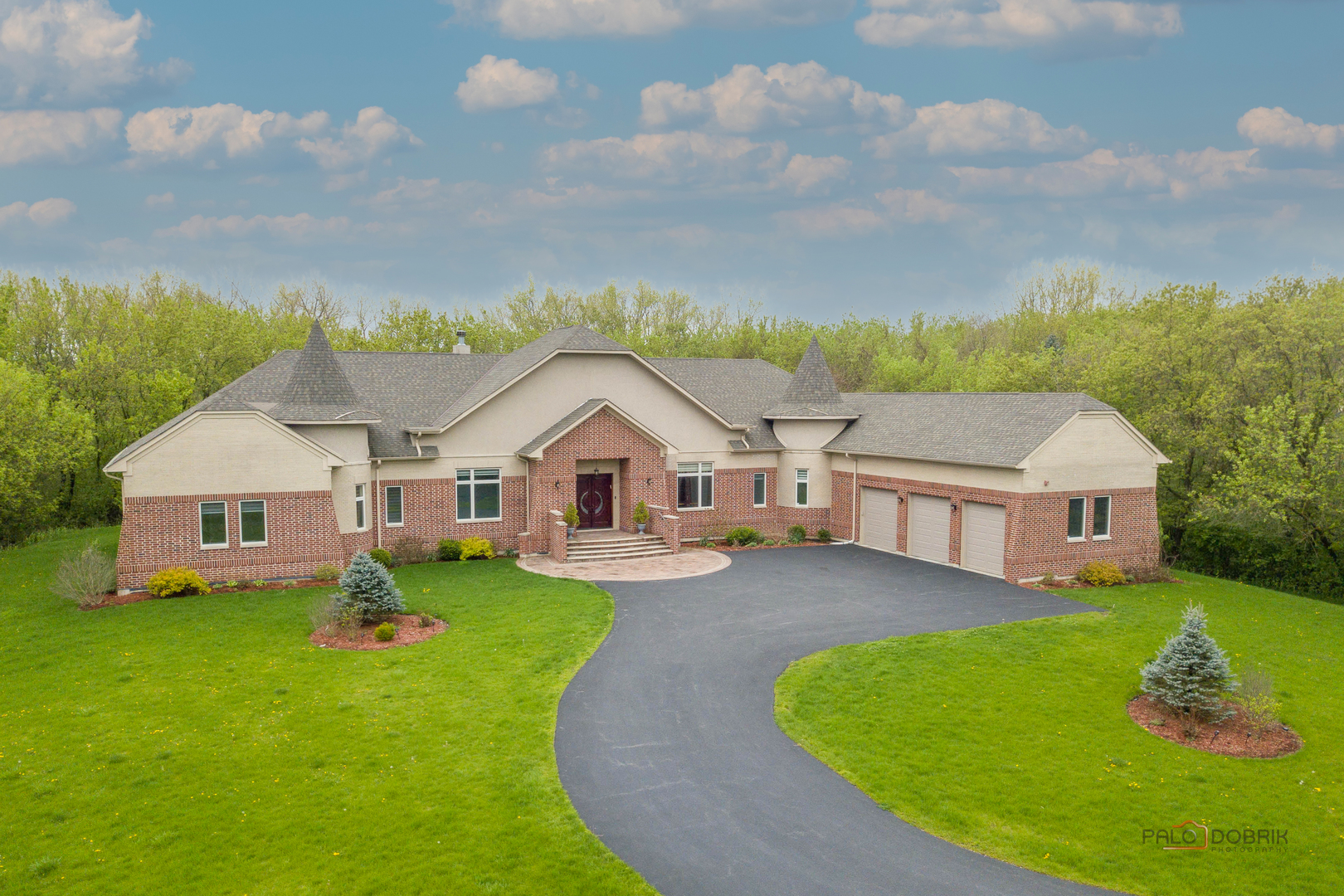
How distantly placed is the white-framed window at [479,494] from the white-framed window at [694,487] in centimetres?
664

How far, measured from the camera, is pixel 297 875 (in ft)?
27.8

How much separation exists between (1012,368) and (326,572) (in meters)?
33.8

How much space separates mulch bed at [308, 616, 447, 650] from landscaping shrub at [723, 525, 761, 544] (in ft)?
43.3

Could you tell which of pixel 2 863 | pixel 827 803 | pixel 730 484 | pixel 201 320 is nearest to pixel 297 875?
pixel 2 863

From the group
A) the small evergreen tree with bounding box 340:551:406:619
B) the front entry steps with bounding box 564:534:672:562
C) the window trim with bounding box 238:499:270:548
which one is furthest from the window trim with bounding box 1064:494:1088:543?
the window trim with bounding box 238:499:270:548

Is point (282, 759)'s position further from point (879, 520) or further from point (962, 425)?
point (962, 425)

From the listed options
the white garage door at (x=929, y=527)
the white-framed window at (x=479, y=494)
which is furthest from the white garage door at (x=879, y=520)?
the white-framed window at (x=479, y=494)

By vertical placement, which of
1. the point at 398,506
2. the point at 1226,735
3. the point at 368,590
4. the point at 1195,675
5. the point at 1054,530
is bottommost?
the point at 1226,735

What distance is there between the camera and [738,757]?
38.0ft

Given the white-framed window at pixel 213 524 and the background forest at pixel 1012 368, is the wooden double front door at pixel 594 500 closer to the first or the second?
the white-framed window at pixel 213 524

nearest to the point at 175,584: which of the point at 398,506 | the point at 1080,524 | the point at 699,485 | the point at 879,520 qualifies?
the point at 398,506

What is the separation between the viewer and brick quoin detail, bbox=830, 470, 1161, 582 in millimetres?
22672

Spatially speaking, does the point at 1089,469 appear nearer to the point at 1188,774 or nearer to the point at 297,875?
the point at 1188,774

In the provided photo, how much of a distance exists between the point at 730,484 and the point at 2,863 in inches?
923
